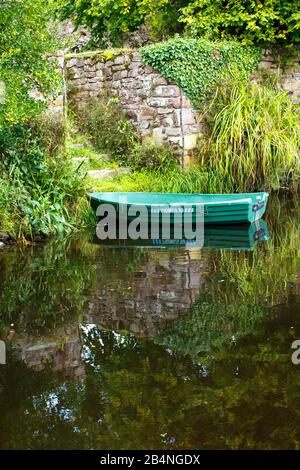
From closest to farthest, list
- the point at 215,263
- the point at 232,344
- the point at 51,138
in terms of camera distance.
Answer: the point at 232,344 → the point at 215,263 → the point at 51,138

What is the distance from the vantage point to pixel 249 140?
11.9 metres

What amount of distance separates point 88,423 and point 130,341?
1399 millimetres

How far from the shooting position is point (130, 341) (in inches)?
212

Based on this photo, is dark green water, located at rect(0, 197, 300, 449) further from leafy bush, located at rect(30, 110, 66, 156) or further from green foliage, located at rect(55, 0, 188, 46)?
green foliage, located at rect(55, 0, 188, 46)

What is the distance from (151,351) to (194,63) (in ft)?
28.6

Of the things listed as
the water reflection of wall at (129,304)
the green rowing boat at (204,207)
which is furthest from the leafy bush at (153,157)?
the water reflection of wall at (129,304)

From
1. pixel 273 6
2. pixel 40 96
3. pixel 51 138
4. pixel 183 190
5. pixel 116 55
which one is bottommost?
pixel 183 190

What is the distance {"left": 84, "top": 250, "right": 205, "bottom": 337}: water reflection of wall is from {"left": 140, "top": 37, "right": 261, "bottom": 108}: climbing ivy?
5.51m

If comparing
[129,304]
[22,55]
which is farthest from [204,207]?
[129,304]

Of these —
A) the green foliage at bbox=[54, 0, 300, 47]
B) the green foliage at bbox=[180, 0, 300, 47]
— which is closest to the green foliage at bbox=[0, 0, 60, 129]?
the green foliage at bbox=[54, 0, 300, 47]

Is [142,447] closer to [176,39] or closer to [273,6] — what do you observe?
[176,39]

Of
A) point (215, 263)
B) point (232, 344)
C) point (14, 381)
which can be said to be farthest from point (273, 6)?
point (14, 381)

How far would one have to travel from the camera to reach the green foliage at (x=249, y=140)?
12.0m

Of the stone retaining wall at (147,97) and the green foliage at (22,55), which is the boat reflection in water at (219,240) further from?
the stone retaining wall at (147,97)
